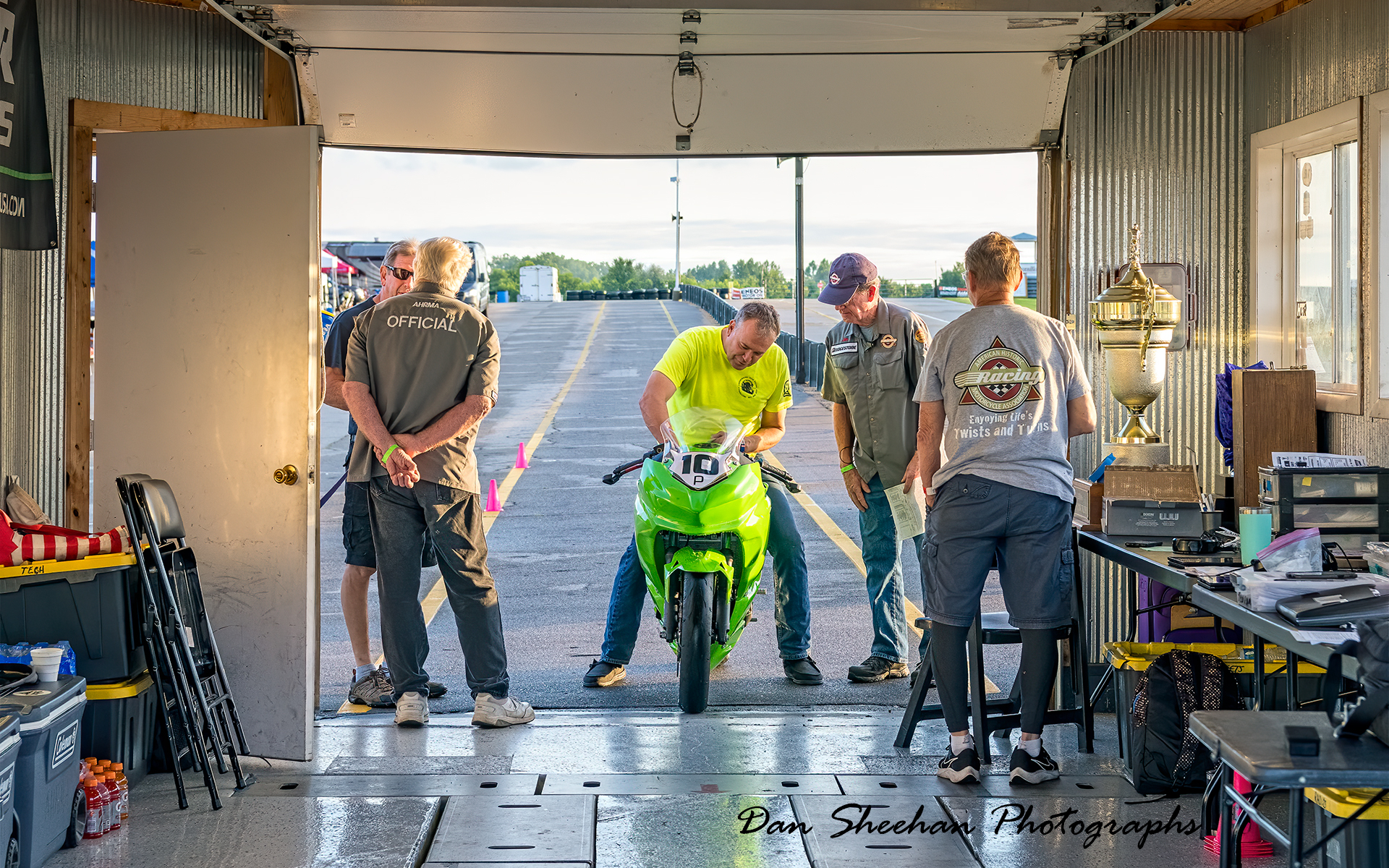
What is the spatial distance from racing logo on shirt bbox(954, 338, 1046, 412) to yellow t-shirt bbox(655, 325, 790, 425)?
155 cm

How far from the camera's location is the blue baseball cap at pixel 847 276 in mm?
5668

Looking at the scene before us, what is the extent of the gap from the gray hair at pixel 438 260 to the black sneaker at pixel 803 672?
2.39 metres

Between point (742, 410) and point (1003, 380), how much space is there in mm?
1725

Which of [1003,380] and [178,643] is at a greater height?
[1003,380]

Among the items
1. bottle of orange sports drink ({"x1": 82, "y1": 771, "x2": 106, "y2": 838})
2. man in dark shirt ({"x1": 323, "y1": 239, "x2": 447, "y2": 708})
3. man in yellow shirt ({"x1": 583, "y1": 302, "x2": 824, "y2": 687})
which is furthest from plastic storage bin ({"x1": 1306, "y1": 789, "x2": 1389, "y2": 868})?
man in dark shirt ({"x1": 323, "y1": 239, "x2": 447, "y2": 708})

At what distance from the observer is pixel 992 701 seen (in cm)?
486

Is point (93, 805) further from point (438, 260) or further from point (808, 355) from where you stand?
point (808, 355)

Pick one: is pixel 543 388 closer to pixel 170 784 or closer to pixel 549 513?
pixel 549 513

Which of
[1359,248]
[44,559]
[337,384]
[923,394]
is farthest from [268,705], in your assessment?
[1359,248]

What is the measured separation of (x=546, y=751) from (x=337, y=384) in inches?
72.5

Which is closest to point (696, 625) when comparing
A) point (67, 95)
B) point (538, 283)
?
point (67, 95)

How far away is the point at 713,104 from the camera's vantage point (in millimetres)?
5574

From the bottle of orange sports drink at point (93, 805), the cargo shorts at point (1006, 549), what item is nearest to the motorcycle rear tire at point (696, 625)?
the cargo shorts at point (1006, 549)

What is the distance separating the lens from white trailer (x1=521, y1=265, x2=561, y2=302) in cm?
7439
